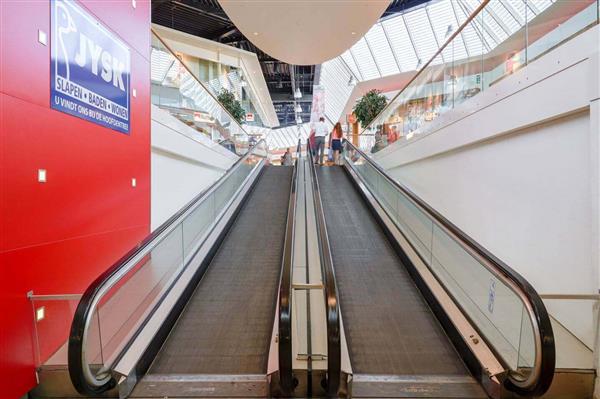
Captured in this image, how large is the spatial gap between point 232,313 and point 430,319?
1866 mm

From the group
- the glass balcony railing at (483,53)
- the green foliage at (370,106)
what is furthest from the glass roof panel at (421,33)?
the glass balcony railing at (483,53)

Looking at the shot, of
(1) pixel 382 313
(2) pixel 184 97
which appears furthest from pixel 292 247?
(2) pixel 184 97

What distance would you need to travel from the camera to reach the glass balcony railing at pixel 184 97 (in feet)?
18.5

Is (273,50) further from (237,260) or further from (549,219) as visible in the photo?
(549,219)

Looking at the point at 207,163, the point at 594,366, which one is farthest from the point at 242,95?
the point at 594,366

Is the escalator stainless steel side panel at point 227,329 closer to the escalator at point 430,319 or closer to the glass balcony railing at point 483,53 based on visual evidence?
the escalator at point 430,319

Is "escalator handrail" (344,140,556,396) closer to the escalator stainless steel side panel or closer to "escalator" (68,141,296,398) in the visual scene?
"escalator" (68,141,296,398)

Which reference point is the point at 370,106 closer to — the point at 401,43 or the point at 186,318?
the point at 401,43

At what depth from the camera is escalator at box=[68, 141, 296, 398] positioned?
2438mm

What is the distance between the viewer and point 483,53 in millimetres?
5012

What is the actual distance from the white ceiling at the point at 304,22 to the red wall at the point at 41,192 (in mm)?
6135

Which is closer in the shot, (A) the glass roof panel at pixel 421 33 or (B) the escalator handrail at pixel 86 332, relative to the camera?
(B) the escalator handrail at pixel 86 332

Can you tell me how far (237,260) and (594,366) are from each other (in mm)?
3601

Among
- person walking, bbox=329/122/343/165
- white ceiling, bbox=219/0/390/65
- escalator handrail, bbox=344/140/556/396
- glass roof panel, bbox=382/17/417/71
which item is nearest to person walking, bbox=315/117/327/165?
person walking, bbox=329/122/343/165
